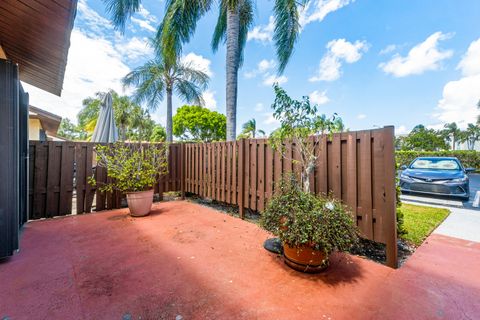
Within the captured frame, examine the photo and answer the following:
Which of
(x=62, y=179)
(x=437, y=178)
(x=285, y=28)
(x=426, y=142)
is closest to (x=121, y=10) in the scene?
(x=285, y=28)

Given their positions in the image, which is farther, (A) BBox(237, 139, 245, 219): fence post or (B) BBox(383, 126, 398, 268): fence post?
(A) BBox(237, 139, 245, 219): fence post

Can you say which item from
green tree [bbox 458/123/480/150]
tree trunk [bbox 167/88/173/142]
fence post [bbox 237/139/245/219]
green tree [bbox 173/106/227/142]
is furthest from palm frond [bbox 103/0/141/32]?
green tree [bbox 458/123/480/150]

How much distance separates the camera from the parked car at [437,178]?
5.56 metres

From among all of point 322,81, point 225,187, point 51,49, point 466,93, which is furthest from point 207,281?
point 466,93

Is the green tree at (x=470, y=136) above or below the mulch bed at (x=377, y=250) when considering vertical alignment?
above

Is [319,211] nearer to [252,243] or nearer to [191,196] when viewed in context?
[252,243]

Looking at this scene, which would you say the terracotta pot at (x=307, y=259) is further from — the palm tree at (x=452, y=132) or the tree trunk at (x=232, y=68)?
the palm tree at (x=452, y=132)

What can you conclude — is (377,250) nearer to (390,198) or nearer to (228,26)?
(390,198)

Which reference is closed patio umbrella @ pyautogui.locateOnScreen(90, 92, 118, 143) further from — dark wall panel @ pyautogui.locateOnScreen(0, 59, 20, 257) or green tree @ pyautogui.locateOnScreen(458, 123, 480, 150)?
green tree @ pyautogui.locateOnScreen(458, 123, 480, 150)

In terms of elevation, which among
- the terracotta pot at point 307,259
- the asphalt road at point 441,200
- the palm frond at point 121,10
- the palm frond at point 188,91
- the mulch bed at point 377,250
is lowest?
the mulch bed at point 377,250

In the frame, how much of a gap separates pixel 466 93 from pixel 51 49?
95.5 feet

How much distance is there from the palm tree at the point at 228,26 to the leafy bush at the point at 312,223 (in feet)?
13.0

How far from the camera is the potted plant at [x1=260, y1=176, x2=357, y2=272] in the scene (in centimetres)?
200

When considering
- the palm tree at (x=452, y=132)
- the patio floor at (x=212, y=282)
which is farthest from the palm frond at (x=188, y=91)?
the palm tree at (x=452, y=132)
